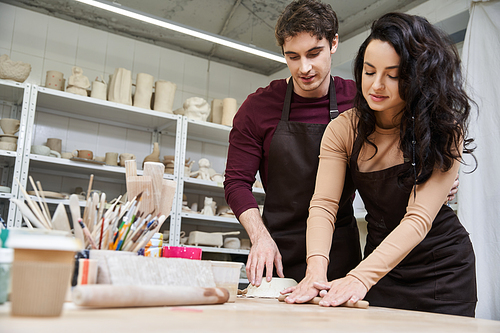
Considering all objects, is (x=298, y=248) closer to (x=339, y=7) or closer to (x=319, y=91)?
(x=319, y=91)

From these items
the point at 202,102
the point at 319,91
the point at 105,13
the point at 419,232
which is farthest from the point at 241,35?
the point at 419,232

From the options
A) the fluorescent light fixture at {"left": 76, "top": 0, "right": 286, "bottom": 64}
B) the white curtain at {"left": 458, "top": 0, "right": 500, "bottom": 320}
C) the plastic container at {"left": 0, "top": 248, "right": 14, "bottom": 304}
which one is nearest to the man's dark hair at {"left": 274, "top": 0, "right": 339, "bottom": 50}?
the plastic container at {"left": 0, "top": 248, "right": 14, "bottom": 304}

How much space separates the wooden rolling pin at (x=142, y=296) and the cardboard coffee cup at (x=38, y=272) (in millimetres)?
94

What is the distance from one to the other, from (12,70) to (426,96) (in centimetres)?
326

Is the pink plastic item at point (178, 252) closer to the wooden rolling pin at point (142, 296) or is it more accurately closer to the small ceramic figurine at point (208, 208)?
the wooden rolling pin at point (142, 296)

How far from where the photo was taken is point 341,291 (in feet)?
3.37

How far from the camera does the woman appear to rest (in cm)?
114

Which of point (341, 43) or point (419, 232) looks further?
point (341, 43)

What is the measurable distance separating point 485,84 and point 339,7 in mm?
1764

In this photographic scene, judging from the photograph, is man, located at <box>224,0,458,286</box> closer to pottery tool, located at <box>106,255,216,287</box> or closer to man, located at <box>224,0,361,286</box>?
man, located at <box>224,0,361,286</box>

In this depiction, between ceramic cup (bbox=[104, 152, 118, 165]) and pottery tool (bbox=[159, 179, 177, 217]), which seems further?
ceramic cup (bbox=[104, 152, 118, 165])

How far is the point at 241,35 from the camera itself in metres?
4.74

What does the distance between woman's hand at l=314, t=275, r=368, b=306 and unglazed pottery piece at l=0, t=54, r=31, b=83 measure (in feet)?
10.6

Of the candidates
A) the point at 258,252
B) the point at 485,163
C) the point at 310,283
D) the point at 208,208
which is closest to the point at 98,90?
the point at 208,208
